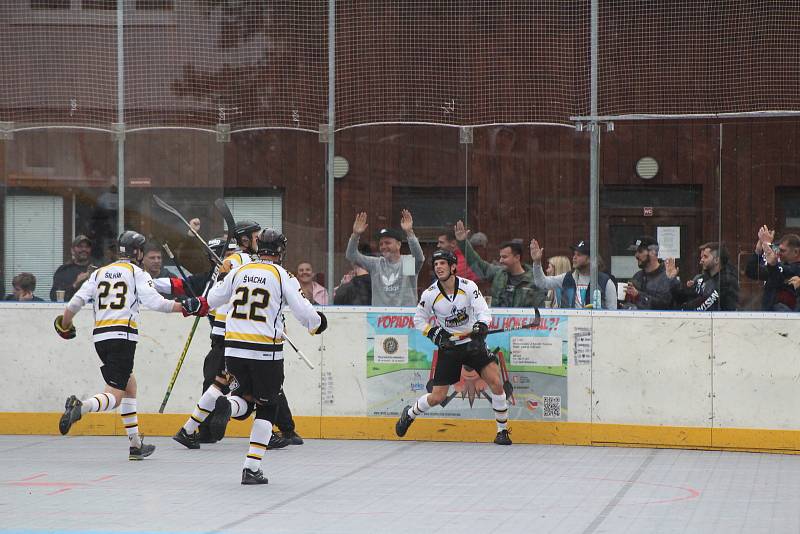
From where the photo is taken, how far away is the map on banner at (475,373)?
11.4 m

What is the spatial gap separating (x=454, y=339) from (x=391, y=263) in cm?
123

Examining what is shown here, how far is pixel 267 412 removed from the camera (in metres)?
8.92

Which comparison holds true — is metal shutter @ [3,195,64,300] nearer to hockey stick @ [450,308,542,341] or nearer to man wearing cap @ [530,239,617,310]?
hockey stick @ [450,308,542,341]

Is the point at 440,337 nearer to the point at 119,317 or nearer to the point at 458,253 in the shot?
the point at 458,253

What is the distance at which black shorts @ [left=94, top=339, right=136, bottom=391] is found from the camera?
10039 mm

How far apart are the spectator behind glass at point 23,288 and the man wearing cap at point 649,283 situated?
5.32 metres

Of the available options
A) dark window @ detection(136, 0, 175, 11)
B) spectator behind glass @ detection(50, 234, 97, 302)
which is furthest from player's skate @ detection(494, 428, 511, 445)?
dark window @ detection(136, 0, 175, 11)

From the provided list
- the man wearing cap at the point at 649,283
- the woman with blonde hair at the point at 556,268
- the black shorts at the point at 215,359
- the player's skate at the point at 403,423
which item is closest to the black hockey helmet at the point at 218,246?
the black shorts at the point at 215,359

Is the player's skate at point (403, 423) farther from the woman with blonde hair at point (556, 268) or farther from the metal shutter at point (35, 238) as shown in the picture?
the metal shutter at point (35, 238)

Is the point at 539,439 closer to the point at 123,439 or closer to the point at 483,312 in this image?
the point at 483,312

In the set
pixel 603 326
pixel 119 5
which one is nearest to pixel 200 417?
pixel 603 326

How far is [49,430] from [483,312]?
4026mm

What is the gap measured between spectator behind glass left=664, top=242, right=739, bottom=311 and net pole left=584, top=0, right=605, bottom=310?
2.20 ft

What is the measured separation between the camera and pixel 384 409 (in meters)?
11.8
